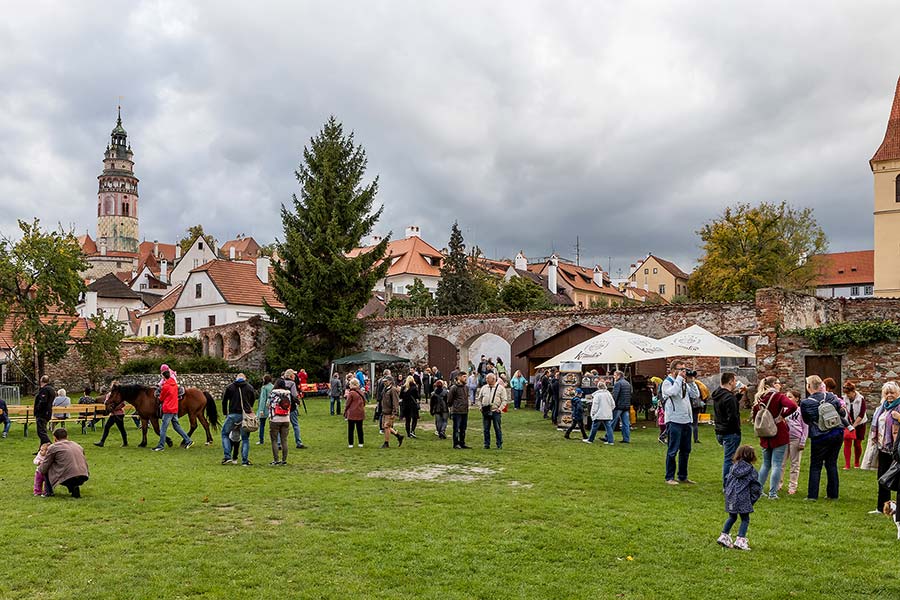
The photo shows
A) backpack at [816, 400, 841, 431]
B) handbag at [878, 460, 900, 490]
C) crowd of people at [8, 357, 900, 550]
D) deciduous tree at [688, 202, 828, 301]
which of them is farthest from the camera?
deciduous tree at [688, 202, 828, 301]

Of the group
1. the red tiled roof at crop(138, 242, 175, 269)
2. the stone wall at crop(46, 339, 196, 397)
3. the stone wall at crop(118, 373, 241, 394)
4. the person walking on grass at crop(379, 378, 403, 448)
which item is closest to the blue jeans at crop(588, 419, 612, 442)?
the person walking on grass at crop(379, 378, 403, 448)

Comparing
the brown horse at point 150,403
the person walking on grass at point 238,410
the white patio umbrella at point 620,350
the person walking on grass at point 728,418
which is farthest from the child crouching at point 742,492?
the brown horse at point 150,403

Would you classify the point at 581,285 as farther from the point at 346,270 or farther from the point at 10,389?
the point at 10,389

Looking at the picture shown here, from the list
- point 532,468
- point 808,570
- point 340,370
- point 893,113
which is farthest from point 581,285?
point 808,570

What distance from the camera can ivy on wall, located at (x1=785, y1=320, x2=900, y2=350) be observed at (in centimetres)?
2086

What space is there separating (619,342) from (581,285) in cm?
7104

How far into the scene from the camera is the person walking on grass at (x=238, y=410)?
13.6 meters

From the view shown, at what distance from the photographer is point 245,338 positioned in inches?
1517

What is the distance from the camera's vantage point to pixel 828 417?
9.96 meters

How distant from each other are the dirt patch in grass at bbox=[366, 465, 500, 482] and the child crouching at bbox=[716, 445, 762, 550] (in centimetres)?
485

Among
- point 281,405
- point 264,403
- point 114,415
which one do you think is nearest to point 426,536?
point 281,405

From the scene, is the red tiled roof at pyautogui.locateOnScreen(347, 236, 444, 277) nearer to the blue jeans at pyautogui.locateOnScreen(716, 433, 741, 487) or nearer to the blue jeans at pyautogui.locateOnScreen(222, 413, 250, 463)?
the blue jeans at pyautogui.locateOnScreen(222, 413, 250, 463)

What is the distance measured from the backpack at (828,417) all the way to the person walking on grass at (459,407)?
7062mm

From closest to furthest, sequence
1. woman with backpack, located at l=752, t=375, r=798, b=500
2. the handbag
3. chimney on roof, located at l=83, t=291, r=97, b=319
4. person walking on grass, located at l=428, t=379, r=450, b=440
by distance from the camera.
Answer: the handbag < woman with backpack, located at l=752, t=375, r=798, b=500 < person walking on grass, located at l=428, t=379, r=450, b=440 < chimney on roof, located at l=83, t=291, r=97, b=319
